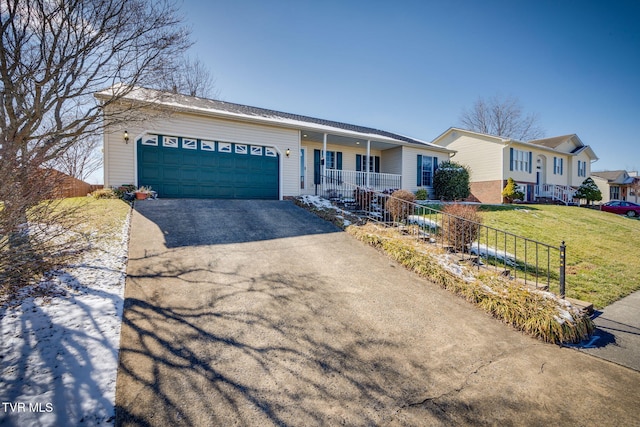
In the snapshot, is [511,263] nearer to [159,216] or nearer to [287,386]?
[287,386]

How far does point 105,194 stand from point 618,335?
488 inches

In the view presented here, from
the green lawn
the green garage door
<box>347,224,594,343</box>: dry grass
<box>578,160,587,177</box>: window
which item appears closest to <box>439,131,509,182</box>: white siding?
the green lawn

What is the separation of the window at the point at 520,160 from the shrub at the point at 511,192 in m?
1.93

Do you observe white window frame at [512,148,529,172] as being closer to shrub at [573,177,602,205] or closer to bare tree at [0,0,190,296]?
shrub at [573,177,602,205]

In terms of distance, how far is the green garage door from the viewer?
32.7 feet

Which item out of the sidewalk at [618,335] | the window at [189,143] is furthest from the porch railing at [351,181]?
the sidewalk at [618,335]

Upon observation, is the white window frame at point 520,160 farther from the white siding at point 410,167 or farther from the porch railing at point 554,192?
the white siding at point 410,167

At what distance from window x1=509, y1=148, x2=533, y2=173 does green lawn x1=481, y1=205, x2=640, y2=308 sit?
6989 millimetres

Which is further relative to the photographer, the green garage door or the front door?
the front door

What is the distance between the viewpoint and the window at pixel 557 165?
24375mm

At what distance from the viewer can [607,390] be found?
2.82 m

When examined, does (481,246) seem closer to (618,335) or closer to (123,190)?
(618,335)

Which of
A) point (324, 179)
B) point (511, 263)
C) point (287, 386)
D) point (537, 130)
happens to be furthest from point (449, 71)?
point (537, 130)

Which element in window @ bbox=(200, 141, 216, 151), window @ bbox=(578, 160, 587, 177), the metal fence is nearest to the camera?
the metal fence
